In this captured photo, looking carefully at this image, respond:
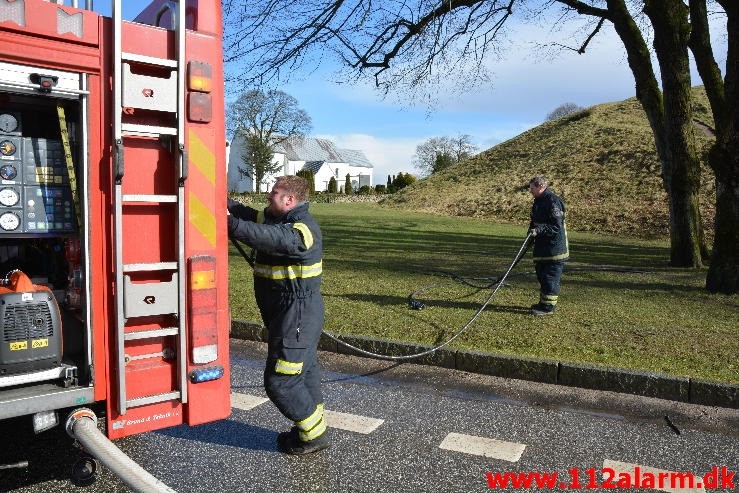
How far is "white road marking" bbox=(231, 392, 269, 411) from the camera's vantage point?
4.76m

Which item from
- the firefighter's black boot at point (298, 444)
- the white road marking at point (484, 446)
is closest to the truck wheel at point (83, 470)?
the firefighter's black boot at point (298, 444)

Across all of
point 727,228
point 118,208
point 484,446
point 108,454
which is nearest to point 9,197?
point 118,208

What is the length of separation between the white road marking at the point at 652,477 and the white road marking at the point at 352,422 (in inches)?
59.8

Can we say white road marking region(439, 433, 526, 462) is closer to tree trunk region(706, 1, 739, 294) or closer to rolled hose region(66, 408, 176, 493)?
rolled hose region(66, 408, 176, 493)

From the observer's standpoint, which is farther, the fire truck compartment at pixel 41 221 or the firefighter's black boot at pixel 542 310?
the firefighter's black boot at pixel 542 310

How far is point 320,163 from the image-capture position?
290 ft

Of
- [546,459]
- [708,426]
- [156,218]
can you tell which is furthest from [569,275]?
[156,218]

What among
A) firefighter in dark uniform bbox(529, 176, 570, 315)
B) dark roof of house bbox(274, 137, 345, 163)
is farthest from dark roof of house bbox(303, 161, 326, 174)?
firefighter in dark uniform bbox(529, 176, 570, 315)

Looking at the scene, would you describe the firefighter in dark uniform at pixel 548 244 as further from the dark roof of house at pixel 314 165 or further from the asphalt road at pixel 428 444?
the dark roof of house at pixel 314 165

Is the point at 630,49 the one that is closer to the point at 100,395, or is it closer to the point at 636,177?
the point at 100,395

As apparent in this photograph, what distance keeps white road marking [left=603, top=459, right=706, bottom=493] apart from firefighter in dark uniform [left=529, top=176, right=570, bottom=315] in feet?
12.7

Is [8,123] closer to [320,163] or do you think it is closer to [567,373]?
[567,373]

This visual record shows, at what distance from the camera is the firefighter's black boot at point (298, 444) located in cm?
389

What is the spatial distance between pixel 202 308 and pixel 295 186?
3.39 feet
